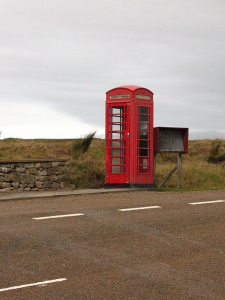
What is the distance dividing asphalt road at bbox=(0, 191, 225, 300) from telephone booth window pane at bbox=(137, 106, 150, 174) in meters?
Answer: 3.60

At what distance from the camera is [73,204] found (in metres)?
11.1

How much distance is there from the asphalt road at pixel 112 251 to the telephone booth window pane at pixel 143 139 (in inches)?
142

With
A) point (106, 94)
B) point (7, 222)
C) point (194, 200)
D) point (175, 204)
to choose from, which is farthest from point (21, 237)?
point (106, 94)

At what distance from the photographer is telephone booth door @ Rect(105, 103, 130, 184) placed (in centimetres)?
1440

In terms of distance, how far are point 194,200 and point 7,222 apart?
5.09m

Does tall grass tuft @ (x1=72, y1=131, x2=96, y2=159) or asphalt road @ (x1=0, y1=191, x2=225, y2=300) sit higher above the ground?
tall grass tuft @ (x1=72, y1=131, x2=96, y2=159)

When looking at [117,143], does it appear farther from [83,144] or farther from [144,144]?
[83,144]

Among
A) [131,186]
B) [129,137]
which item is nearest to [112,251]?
[131,186]

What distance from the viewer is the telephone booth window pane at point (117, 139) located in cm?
1445

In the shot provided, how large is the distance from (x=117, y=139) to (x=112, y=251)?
805 cm

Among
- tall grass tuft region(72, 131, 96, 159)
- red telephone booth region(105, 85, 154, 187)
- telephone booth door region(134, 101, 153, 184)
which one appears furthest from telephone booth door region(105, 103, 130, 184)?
tall grass tuft region(72, 131, 96, 159)

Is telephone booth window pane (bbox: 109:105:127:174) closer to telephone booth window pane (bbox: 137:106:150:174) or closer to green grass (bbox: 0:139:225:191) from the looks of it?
telephone booth window pane (bbox: 137:106:150:174)

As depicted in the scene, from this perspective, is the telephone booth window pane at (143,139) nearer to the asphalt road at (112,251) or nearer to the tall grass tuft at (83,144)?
the asphalt road at (112,251)

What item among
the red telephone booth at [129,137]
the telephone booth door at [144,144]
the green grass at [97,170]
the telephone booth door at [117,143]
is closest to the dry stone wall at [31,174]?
the green grass at [97,170]
